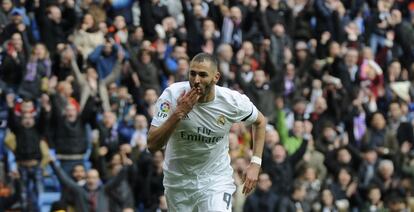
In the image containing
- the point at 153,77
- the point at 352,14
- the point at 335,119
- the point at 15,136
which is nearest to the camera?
the point at 15,136

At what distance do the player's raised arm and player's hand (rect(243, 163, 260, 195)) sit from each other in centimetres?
95

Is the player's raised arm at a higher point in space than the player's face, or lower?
lower

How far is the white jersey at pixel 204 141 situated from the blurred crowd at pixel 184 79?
4.77 metres

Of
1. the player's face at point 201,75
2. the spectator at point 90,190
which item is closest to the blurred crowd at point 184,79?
the spectator at point 90,190

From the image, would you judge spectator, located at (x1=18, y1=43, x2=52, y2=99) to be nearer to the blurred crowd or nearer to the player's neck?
the blurred crowd

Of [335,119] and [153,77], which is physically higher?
[153,77]

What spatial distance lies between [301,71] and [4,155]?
6.45 meters

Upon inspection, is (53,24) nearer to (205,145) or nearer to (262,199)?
(262,199)

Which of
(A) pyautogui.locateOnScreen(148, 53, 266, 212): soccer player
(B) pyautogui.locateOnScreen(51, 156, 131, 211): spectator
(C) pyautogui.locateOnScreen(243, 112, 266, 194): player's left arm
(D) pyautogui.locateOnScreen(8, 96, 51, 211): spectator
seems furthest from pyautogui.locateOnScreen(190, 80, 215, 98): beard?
(D) pyautogui.locateOnScreen(8, 96, 51, 211): spectator

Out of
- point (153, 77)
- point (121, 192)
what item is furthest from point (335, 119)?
point (121, 192)

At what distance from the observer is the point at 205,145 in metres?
11.6

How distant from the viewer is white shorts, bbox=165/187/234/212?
38.5 ft

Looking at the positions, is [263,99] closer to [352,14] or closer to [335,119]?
[335,119]

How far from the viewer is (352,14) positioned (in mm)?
25375
